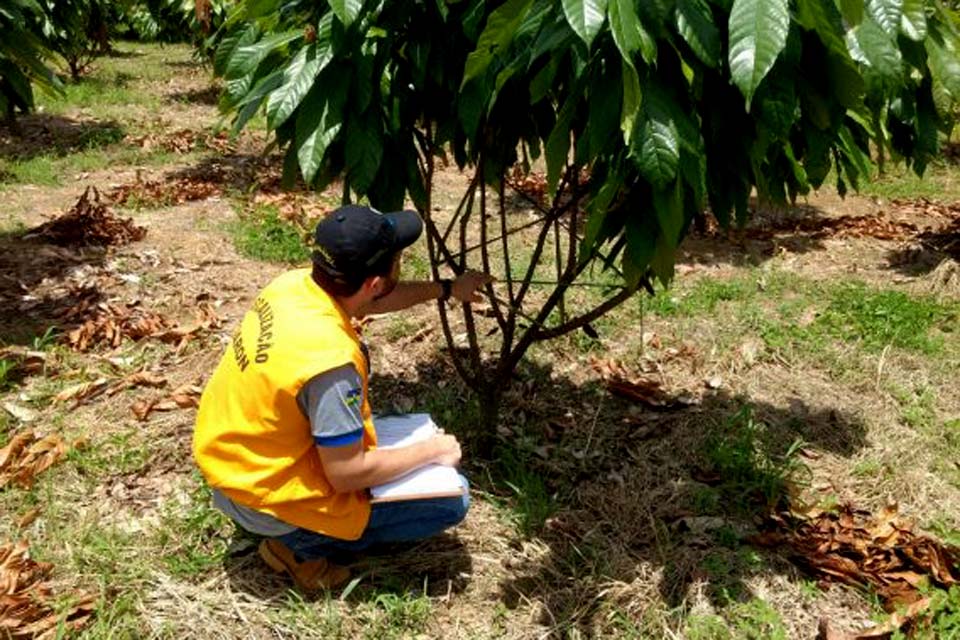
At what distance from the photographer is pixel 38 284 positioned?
4.80 metres

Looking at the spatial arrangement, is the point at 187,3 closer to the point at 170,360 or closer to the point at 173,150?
the point at 173,150

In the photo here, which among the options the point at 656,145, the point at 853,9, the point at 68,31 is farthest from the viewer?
the point at 68,31

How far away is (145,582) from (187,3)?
37.0 feet

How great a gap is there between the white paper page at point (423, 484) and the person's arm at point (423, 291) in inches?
25.1

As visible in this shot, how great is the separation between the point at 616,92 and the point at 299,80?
2.81ft

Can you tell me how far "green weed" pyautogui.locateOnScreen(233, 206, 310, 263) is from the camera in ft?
17.4

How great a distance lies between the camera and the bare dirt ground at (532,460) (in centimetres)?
245

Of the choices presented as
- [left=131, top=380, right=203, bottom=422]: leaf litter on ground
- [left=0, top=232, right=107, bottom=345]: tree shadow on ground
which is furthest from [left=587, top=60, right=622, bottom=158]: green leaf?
[left=0, top=232, right=107, bottom=345]: tree shadow on ground

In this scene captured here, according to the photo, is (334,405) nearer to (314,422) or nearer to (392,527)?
(314,422)

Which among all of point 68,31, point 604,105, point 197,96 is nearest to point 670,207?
point 604,105

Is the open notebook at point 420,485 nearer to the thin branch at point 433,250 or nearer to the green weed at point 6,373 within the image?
the thin branch at point 433,250

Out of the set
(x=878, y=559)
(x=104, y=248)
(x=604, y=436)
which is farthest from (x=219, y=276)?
(x=878, y=559)

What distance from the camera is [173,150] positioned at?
832 centimetres

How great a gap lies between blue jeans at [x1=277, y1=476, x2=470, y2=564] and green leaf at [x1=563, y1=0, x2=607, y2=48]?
1474 mm
